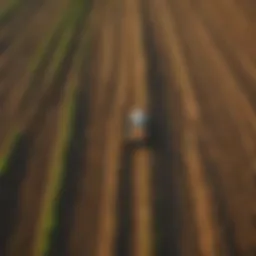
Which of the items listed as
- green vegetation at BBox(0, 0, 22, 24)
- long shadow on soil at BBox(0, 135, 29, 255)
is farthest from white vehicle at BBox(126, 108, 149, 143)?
green vegetation at BBox(0, 0, 22, 24)

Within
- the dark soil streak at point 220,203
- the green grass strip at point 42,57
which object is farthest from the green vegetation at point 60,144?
the dark soil streak at point 220,203

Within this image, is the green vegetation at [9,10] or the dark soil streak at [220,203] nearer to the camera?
the dark soil streak at [220,203]

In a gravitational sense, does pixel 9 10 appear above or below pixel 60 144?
above

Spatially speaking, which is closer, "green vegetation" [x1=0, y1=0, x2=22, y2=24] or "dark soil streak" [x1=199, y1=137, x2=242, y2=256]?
"dark soil streak" [x1=199, y1=137, x2=242, y2=256]

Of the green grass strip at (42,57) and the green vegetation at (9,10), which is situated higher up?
the green vegetation at (9,10)

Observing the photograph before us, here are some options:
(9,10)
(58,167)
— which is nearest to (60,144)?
(58,167)

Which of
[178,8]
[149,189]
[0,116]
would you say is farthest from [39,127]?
[178,8]

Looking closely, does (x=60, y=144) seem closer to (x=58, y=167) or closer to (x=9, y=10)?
(x=58, y=167)

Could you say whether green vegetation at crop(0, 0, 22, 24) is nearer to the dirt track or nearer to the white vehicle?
the dirt track

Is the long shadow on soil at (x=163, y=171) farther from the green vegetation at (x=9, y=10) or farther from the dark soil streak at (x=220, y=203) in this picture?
the green vegetation at (x=9, y=10)
